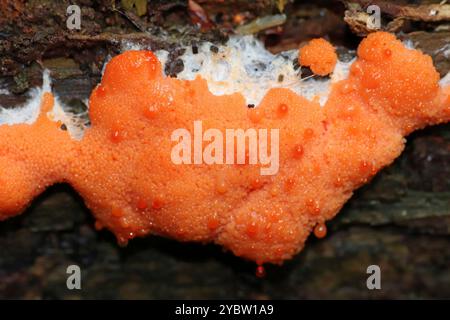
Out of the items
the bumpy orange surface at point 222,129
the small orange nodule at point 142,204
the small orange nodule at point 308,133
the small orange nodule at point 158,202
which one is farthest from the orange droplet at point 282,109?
the small orange nodule at point 142,204

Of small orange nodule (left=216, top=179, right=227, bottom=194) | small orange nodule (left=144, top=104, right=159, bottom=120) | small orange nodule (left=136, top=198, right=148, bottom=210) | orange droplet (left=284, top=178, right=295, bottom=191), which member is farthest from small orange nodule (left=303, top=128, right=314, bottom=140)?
small orange nodule (left=136, top=198, right=148, bottom=210)

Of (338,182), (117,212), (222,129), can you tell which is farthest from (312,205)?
(117,212)

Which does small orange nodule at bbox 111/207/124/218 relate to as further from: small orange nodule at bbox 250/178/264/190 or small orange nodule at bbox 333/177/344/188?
small orange nodule at bbox 333/177/344/188

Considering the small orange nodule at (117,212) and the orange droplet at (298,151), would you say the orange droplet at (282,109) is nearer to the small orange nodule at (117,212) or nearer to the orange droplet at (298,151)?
the orange droplet at (298,151)

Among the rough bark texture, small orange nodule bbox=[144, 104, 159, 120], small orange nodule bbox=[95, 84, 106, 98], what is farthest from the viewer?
the rough bark texture

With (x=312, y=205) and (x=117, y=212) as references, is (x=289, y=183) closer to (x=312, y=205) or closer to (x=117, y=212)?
(x=312, y=205)
